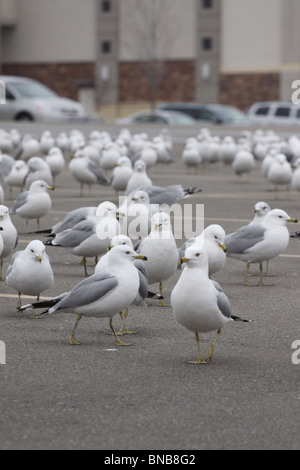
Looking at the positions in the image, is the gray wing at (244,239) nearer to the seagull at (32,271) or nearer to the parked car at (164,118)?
the seagull at (32,271)

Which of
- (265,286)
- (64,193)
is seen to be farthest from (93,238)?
(64,193)

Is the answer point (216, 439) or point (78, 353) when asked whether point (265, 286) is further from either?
Answer: point (216, 439)

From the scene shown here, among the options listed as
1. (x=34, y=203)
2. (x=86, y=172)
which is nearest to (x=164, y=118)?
(x=86, y=172)

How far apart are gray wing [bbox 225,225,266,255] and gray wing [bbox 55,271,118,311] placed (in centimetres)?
301

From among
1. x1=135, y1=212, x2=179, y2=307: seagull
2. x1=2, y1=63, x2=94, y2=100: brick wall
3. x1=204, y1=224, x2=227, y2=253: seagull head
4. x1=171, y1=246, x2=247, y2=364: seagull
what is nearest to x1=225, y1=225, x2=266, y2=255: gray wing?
x1=204, y1=224, x2=227, y2=253: seagull head

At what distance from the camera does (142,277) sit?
7973 millimetres

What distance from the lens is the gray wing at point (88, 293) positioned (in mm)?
7172

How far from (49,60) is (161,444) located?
2067 inches

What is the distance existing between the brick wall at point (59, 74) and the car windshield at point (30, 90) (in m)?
17.2

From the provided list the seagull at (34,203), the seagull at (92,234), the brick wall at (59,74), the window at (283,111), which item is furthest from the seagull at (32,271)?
the brick wall at (59,74)

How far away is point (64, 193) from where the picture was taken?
1961 cm

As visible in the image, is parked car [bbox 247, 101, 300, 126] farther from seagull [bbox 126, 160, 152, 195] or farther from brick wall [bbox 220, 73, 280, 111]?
seagull [bbox 126, 160, 152, 195]

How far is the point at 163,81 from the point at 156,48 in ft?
6.35

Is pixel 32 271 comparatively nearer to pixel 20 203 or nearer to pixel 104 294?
pixel 104 294
